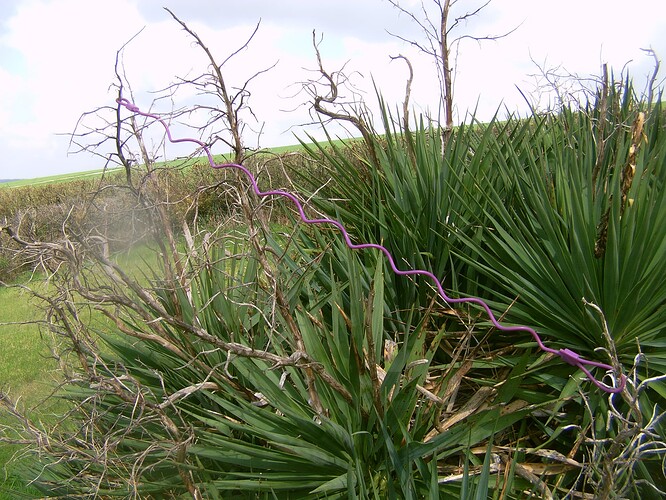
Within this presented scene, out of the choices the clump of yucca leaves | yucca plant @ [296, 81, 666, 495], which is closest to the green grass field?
the clump of yucca leaves

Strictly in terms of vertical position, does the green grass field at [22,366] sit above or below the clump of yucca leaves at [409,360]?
below

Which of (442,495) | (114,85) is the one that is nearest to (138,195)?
(114,85)

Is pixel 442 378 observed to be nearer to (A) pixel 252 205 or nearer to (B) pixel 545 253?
(B) pixel 545 253

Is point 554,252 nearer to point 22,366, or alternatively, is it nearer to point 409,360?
point 409,360

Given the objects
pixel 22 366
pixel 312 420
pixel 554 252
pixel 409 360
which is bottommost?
pixel 22 366

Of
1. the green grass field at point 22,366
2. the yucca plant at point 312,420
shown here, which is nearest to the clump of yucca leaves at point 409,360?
the yucca plant at point 312,420

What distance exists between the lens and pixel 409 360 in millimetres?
2211

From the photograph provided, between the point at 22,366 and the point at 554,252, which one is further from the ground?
the point at 554,252

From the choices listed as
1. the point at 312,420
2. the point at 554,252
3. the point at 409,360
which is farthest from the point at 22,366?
the point at 554,252

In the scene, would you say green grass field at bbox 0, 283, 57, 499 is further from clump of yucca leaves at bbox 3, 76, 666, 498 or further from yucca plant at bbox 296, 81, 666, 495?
yucca plant at bbox 296, 81, 666, 495

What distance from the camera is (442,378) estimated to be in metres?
2.23

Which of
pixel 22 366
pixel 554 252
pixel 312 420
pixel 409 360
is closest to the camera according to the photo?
pixel 312 420

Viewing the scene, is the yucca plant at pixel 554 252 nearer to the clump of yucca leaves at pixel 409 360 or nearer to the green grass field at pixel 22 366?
the clump of yucca leaves at pixel 409 360

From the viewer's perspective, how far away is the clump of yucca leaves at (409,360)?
196 cm
